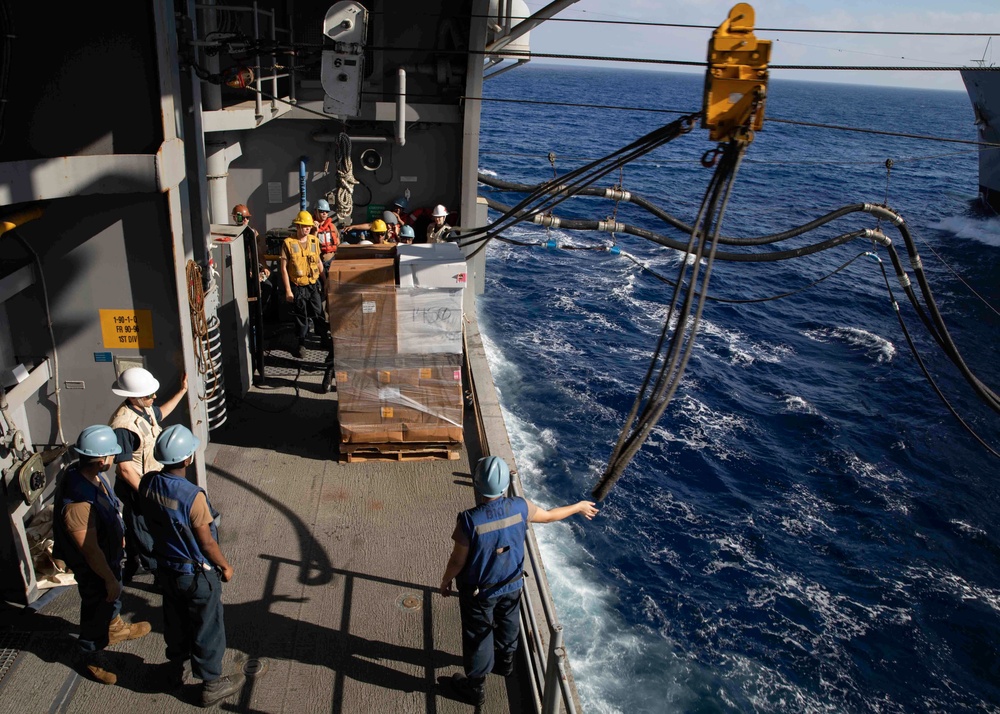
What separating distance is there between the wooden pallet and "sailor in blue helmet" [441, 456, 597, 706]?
310 centimetres

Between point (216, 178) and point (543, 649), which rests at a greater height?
point (216, 178)

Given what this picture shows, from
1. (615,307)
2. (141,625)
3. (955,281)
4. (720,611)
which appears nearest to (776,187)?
(955,281)

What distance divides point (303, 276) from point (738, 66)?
6.65 m

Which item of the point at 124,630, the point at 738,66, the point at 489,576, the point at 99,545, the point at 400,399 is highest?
the point at 738,66

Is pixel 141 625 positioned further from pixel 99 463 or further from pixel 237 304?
pixel 237 304

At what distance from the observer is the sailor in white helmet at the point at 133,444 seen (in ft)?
17.1

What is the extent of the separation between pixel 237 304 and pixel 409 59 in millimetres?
5577

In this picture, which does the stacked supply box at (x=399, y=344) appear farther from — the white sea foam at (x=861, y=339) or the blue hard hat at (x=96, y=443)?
the white sea foam at (x=861, y=339)

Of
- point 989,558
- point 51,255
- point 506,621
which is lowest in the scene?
point 989,558

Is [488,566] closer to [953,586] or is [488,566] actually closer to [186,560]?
[186,560]

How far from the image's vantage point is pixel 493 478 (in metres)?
4.40

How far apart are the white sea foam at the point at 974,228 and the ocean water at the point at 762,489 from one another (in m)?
9.92

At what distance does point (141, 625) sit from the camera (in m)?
5.40

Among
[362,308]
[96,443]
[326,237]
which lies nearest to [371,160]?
[326,237]
